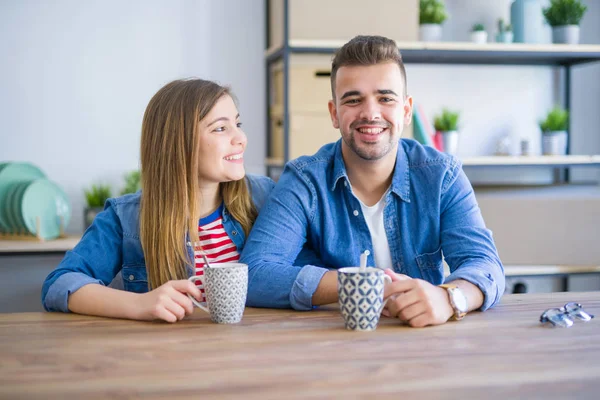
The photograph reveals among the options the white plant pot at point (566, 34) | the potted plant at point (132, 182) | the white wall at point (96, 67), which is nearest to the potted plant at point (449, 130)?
the white plant pot at point (566, 34)

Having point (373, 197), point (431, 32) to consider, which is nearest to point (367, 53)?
point (373, 197)

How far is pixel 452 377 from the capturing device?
3.10ft

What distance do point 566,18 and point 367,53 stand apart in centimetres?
181

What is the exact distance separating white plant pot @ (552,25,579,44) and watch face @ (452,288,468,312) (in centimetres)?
218

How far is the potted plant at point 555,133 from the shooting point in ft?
10.4

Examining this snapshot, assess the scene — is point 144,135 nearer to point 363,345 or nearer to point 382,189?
point 382,189

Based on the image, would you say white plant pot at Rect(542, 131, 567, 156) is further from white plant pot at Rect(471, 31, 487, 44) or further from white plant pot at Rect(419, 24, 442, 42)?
white plant pot at Rect(419, 24, 442, 42)

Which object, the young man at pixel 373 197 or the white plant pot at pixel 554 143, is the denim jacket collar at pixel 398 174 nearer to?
the young man at pixel 373 197

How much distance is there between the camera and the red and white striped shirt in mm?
1666

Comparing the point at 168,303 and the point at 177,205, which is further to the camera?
the point at 177,205

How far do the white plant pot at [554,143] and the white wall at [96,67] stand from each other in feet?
4.51

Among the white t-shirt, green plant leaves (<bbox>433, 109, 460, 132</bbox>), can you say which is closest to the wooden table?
the white t-shirt

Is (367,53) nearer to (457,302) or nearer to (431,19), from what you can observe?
(457,302)

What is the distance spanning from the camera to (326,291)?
4.52 ft
